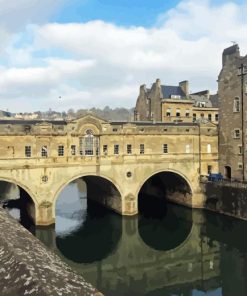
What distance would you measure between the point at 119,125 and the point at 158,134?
203 inches

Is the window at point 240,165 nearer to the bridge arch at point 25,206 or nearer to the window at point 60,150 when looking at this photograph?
the window at point 60,150

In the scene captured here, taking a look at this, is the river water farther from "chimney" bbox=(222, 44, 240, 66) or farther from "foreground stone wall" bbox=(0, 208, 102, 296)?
"chimney" bbox=(222, 44, 240, 66)

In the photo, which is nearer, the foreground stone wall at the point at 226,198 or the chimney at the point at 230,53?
the foreground stone wall at the point at 226,198

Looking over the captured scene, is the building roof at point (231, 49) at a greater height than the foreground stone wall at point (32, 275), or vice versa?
the building roof at point (231, 49)

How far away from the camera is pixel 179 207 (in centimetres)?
4988

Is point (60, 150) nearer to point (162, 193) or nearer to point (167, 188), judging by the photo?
point (167, 188)

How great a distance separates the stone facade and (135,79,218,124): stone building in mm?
13850

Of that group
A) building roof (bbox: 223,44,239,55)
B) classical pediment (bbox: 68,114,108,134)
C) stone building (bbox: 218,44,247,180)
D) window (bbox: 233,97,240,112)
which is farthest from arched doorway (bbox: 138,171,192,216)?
building roof (bbox: 223,44,239,55)

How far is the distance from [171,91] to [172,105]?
11.3 feet

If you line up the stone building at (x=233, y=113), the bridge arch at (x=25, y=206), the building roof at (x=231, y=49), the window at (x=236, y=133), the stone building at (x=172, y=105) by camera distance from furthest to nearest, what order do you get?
the stone building at (x=172, y=105) → the building roof at (x=231, y=49) → the window at (x=236, y=133) → the stone building at (x=233, y=113) → the bridge arch at (x=25, y=206)

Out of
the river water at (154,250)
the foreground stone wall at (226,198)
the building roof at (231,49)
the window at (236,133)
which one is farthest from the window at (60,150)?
the building roof at (231,49)

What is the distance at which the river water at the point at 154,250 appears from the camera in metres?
27.4

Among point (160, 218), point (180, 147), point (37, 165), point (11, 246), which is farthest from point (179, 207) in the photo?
point (11, 246)

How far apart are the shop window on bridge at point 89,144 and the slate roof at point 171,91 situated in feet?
84.4
